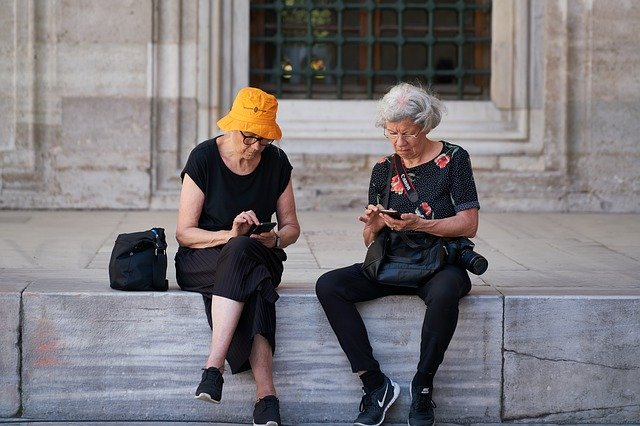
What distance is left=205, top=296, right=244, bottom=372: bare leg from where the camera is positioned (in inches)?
202

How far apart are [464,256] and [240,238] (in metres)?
0.99

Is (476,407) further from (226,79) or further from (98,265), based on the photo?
(226,79)

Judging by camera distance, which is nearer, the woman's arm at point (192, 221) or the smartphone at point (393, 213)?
the smartphone at point (393, 213)

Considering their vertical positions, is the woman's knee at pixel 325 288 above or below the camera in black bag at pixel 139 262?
below

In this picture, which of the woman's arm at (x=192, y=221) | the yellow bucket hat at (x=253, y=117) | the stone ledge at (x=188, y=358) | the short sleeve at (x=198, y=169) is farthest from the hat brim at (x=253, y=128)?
the stone ledge at (x=188, y=358)

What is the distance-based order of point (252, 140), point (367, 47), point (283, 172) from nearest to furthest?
point (252, 140) < point (283, 172) < point (367, 47)

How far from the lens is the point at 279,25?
966 centimetres

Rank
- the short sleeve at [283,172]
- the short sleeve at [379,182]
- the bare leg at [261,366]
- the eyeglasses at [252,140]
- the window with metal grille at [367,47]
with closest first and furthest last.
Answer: the bare leg at [261,366]
the eyeglasses at [252,140]
the short sleeve at [379,182]
the short sleeve at [283,172]
the window with metal grille at [367,47]

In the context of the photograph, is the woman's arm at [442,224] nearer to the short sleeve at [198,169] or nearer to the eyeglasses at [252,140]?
the eyeglasses at [252,140]

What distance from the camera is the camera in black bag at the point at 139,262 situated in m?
5.38

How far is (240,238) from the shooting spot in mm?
5262

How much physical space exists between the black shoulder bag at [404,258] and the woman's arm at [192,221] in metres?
0.70

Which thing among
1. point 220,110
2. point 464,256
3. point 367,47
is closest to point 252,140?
point 464,256

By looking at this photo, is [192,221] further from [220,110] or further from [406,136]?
[220,110]
